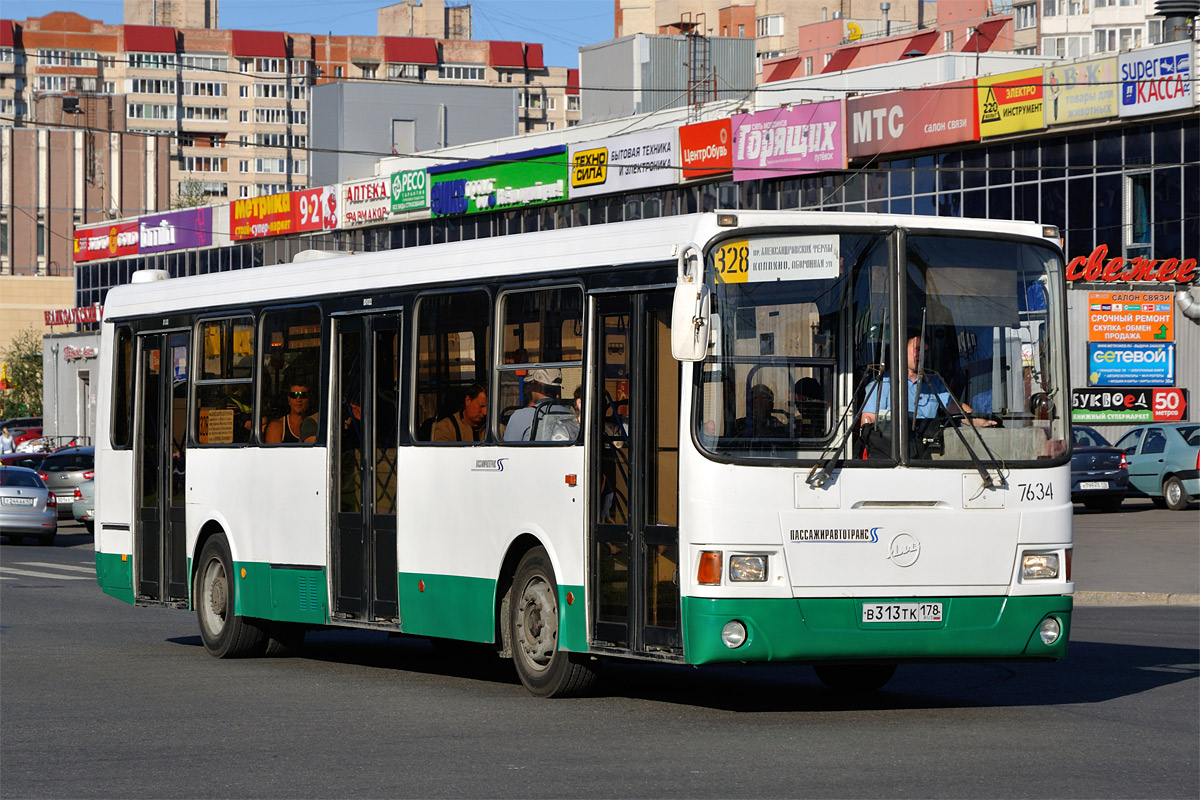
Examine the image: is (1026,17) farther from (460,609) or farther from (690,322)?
(690,322)

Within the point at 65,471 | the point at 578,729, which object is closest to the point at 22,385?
the point at 65,471

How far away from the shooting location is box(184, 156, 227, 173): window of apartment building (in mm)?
182250

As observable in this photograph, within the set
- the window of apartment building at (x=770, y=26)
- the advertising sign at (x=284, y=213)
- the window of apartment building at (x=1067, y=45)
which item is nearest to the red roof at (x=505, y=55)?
the window of apartment building at (x=770, y=26)

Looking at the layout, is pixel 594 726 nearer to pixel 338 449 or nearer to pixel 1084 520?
pixel 338 449

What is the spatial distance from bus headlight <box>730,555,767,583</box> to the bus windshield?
0.54 metres

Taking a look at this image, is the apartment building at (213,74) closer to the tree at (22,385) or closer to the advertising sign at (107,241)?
the tree at (22,385)

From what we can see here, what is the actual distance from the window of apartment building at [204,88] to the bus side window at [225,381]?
17311cm

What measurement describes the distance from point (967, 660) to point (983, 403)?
1.41m

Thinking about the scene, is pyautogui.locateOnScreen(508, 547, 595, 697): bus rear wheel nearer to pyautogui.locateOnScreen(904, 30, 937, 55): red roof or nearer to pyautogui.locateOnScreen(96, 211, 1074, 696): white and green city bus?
pyautogui.locateOnScreen(96, 211, 1074, 696): white and green city bus

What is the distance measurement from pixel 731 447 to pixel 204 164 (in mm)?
178661

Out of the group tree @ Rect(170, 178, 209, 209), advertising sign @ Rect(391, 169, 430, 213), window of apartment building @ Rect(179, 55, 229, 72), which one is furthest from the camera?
window of apartment building @ Rect(179, 55, 229, 72)

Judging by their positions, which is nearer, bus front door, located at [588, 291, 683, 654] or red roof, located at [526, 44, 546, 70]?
bus front door, located at [588, 291, 683, 654]

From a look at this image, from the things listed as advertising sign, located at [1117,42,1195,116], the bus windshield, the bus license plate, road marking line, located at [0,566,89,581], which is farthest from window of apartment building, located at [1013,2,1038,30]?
the bus license plate

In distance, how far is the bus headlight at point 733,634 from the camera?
400 inches
